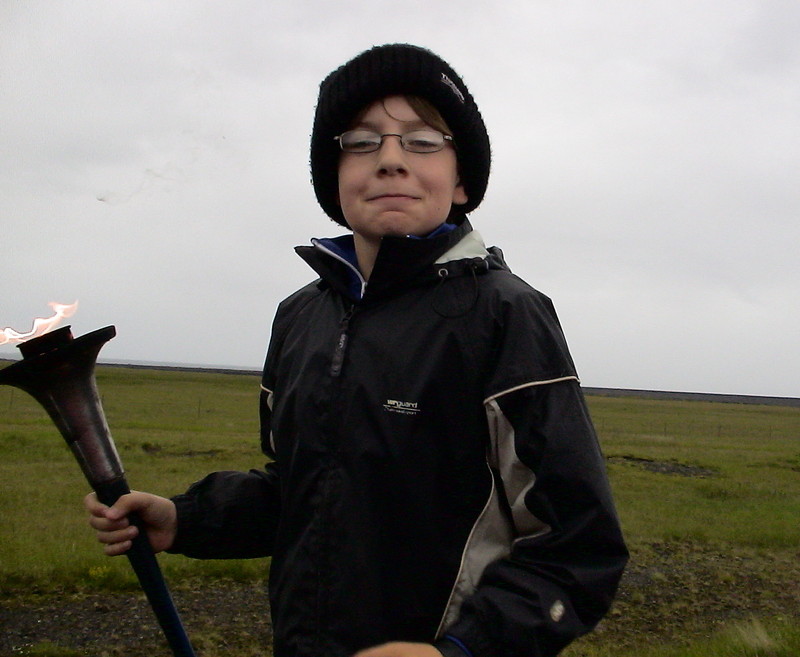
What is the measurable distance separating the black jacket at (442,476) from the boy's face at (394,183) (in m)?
0.13

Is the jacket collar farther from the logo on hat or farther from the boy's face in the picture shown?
the logo on hat

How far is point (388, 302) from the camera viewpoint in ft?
6.84

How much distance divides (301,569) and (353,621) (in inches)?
8.2

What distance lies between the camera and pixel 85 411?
2.05 meters

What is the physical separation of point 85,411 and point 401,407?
0.90 m

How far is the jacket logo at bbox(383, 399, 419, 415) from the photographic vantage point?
6.15 feet

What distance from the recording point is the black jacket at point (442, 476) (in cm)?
168

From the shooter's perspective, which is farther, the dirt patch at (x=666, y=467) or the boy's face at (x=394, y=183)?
the dirt patch at (x=666, y=467)

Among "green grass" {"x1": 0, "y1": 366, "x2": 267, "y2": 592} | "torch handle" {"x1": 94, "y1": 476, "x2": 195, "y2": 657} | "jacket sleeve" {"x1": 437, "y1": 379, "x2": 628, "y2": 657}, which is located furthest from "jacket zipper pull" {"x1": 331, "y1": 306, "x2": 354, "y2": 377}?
"green grass" {"x1": 0, "y1": 366, "x2": 267, "y2": 592}

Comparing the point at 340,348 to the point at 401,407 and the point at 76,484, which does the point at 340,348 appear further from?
the point at 76,484

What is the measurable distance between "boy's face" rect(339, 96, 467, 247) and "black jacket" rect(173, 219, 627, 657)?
5.0 inches

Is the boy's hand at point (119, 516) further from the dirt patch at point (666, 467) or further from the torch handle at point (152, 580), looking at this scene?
the dirt patch at point (666, 467)

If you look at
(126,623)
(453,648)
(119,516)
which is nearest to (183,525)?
(119,516)

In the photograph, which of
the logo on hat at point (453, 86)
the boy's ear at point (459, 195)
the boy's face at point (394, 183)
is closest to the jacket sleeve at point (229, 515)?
the boy's face at point (394, 183)
